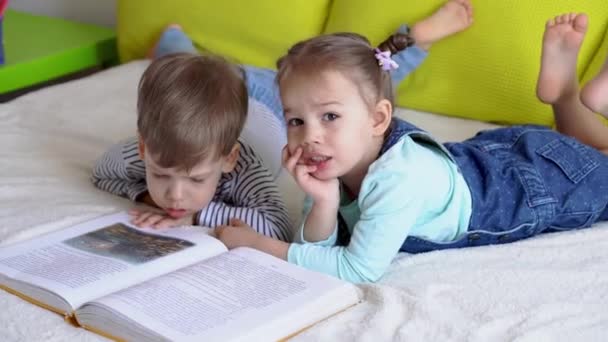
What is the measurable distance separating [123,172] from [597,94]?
0.85 m

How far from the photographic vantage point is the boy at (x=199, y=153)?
1363 millimetres

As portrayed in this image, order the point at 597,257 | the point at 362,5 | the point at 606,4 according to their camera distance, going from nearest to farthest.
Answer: the point at 597,257 → the point at 606,4 → the point at 362,5

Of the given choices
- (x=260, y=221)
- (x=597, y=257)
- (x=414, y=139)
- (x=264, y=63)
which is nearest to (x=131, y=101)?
(x=264, y=63)

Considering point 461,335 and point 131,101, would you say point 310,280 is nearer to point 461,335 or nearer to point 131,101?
point 461,335

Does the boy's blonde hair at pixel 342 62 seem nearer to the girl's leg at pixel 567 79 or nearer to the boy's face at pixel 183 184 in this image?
the boy's face at pixel 183 184

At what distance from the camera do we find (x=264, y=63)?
222cm

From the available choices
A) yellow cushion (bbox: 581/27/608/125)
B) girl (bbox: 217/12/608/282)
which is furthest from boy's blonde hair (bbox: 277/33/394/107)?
yellow cushion (bbox: 581/27/608/125)

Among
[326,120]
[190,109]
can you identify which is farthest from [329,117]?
[190,109]

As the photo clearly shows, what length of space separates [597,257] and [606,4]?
2.23 feet

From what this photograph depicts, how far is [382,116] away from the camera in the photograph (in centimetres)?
135

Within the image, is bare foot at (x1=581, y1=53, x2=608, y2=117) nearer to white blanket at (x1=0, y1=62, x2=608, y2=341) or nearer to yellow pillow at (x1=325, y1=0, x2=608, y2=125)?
white blanket at (x1=0, y1=62, x2=608, y2=341)

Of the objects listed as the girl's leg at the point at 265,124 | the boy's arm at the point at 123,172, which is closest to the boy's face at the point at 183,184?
the boy's arm at the point at 123,172

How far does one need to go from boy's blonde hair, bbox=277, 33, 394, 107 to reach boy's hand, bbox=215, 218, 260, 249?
0.80 ft

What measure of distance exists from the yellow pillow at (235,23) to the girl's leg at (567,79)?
67 centimetres
